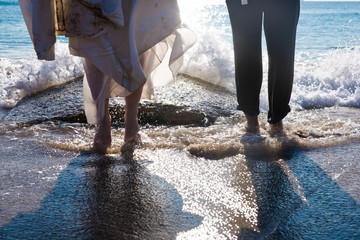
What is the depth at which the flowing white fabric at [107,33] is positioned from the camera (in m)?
2.96

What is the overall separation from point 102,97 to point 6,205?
1.11 metres

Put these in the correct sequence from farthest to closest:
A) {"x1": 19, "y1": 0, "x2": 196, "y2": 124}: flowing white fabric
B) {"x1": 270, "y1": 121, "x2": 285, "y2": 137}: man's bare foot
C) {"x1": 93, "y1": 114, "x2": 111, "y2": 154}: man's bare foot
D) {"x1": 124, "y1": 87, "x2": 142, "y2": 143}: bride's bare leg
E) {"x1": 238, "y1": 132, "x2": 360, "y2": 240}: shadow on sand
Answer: {"x1": 270, "y1": 121, "x2": 285, "y2": 137}: man's bare foot → {"x1": 124, "y1": 87, "x2": 142, "y2": 143}: bride's bare leg → {"x1": 93, "y1": 114, "x2": 111, "y2": 154}: man's bare foot → {"x1": 19, "y1": 0, "x2": 196, "y2": 124}: flowing white fabric → {"x1": 238, "y1": 132, "x2": 360, "y2": 240}: shadow on sand

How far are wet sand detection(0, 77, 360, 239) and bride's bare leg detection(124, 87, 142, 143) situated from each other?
119 millimetres

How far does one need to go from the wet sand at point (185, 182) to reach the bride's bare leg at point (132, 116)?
12 centimetres

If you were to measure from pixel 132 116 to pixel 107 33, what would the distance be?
65 cm

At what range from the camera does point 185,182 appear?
8.48 ft

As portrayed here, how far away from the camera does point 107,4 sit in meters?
2.89

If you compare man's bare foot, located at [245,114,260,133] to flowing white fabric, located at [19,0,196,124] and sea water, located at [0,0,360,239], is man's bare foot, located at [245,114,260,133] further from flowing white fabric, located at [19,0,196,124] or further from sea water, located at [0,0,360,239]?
flowing white fabric, located at [19,0,196,124]

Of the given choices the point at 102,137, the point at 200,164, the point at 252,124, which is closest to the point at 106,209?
the point at 200,164

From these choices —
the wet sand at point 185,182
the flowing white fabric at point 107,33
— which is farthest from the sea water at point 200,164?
the flowing white fabric at point 107,33

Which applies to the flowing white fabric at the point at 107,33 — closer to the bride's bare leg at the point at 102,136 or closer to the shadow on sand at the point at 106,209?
the bride's bare leg at the point at 102,136

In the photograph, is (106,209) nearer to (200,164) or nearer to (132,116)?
(200,164)

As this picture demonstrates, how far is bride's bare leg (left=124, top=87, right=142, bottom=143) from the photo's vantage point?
3.39 meters

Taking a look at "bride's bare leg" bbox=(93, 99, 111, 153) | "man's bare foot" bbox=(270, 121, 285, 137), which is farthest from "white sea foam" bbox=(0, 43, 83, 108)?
"man's bare foot" bbox=(270, 121, 285, 137)
